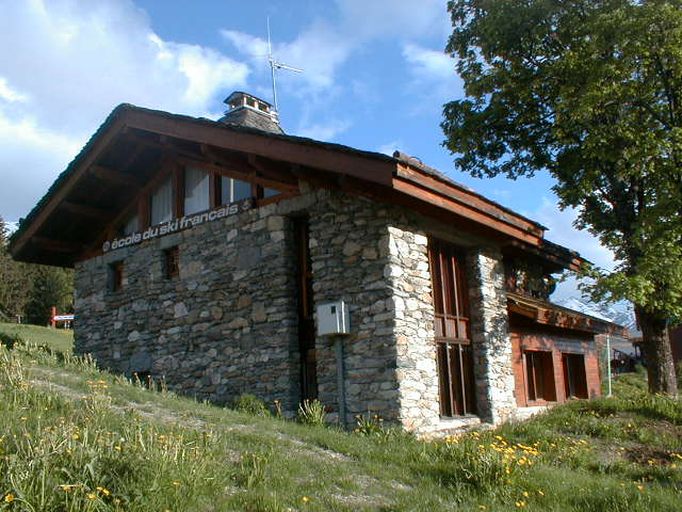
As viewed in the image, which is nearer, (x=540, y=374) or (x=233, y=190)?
(x=233, y=190)

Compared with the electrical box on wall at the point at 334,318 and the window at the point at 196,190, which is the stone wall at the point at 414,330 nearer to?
the electrical box on wall at the point at 334,318

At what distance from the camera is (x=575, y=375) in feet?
53.0

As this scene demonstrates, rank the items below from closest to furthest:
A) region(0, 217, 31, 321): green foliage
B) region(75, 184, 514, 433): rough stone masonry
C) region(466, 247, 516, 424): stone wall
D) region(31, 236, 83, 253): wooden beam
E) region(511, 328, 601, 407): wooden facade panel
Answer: region(75, 184, 514, 433): rough stone masonry < region(466, 247, 516, 424): stone wall < region(511, 328, 601, 407): wooden facade panel < region(31, 236, 83, 253): wooden beam < region(0, 217, 31, 321): green foliage

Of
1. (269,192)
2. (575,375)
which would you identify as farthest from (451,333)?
(575,375)

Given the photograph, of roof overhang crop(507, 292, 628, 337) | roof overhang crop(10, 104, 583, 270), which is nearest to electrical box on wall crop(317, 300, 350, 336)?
roof overhang crop(10, 104, 583, 270)

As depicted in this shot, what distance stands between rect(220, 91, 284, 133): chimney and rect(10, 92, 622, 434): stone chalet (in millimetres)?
3315

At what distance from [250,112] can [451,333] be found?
865 cm

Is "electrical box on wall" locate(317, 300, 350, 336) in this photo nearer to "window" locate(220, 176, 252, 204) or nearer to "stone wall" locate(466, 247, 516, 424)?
"stone wall" locate(466, 247, 516, 424)

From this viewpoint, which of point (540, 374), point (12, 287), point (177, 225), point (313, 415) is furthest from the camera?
point (12, 287)

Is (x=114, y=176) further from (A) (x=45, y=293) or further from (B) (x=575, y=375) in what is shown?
(A) (x=45, y=293)

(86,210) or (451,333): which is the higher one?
(86,210)

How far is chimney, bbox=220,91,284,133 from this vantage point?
1686cm

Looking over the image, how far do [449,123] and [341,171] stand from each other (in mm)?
5484

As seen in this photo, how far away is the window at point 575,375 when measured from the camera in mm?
15696
